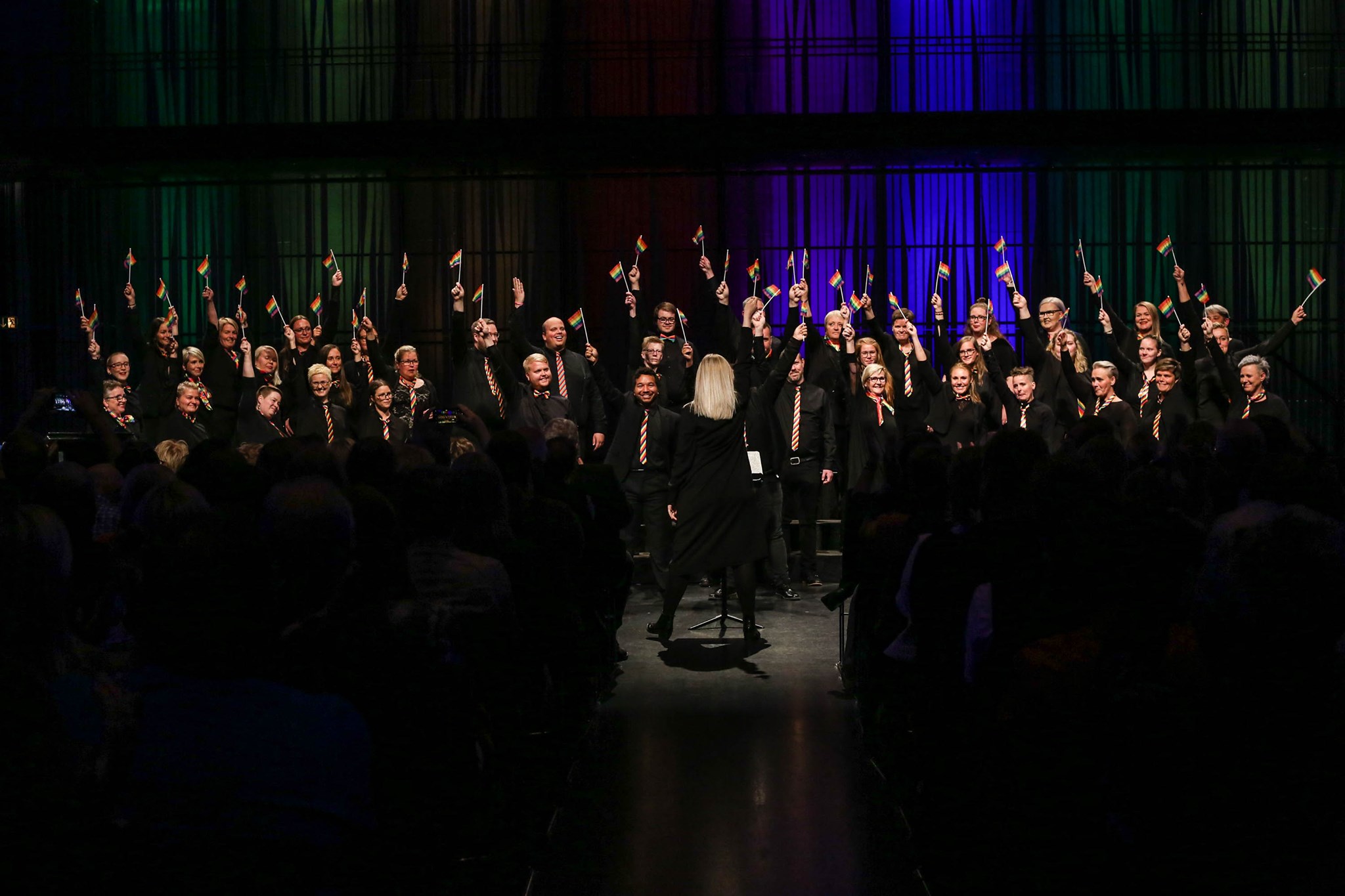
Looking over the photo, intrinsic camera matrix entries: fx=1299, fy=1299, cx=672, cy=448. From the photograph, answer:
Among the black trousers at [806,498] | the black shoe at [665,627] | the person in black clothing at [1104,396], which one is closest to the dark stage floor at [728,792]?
the black shoe at [665,627]

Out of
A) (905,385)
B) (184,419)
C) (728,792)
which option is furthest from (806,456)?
(728,792)

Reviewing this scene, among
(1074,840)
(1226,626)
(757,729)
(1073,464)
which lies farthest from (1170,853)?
(757,729)

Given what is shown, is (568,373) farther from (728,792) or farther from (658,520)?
(728,792)

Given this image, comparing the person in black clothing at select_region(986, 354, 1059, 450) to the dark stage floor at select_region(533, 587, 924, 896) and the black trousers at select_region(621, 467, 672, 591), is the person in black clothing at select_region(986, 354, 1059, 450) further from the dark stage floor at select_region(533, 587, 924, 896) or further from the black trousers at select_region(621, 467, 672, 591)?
the dark stage floor at select_region(533, 587, 924, 896)

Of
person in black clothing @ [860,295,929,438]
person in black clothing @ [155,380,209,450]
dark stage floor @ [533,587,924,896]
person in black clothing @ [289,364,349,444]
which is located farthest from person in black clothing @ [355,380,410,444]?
person in black clothing @ [860,295,929,438]

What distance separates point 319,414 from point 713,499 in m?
3.96

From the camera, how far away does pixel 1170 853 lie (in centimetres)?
235

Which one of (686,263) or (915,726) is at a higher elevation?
(686,263)

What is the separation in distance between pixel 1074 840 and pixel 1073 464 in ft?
3.13

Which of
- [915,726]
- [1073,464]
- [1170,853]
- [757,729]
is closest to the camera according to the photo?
[1170,853]

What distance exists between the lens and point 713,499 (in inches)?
283

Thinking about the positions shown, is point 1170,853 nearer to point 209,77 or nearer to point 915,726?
point 915,726

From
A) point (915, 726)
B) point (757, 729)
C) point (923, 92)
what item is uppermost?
point (923, 92)

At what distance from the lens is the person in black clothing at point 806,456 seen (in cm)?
962
